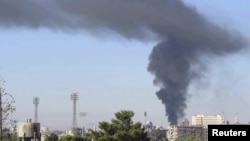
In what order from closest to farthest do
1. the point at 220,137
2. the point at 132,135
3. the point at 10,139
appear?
the point at 220,137
the point at 10,139
the point at 132,135

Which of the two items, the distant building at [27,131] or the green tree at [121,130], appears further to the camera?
the green tree at [121,130]

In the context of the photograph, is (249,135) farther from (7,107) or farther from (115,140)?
(115,140)

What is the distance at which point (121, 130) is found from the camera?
114 metres

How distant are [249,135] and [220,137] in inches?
A: 48.1

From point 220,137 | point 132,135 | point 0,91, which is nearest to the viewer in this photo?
point 220,137

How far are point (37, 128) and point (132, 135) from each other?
44406 mm

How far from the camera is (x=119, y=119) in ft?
382

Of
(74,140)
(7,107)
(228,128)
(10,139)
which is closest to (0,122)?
(7,107)

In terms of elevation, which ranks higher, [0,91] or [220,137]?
[0,91]

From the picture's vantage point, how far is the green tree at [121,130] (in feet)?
368

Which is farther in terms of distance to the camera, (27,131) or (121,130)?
(121,130)

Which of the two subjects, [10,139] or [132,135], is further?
[132,135]

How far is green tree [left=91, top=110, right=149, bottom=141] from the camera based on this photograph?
11212cm

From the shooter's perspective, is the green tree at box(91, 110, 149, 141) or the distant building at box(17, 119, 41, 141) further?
the green tree at box(91, 110, 149, 141)
